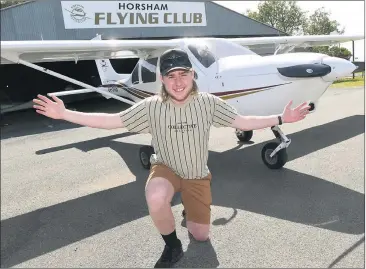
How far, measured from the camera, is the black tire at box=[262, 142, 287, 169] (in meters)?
5.50

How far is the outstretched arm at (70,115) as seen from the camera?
9.62ft

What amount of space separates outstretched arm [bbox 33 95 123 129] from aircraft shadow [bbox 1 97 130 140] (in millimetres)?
467

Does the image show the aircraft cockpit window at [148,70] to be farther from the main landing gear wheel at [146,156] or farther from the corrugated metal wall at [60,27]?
the corrugated metal wall at [60,27]

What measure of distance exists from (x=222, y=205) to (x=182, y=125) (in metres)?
1.66

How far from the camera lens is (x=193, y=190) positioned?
131 inches

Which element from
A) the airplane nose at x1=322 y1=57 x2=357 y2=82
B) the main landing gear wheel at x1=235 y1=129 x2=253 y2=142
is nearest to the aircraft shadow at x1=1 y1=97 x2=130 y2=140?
the airplane nose at x1=322 y1=57 x2=357 y2=82

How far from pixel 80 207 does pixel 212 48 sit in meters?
3.22

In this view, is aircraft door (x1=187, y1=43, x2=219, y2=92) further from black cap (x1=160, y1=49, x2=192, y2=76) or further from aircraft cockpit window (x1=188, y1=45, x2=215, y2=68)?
black cap (x1=160, y1=49, x2=192, y2=76)

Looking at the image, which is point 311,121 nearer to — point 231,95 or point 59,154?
point 231,95

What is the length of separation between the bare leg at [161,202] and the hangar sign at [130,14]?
12.9 m

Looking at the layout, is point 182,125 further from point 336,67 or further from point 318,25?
point 318,25

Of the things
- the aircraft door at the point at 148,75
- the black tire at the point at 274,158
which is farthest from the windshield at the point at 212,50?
the black tire at the point at 274,158

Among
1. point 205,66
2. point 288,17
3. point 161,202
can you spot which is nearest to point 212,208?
point 161,202

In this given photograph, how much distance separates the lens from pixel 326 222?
12.2 feet
